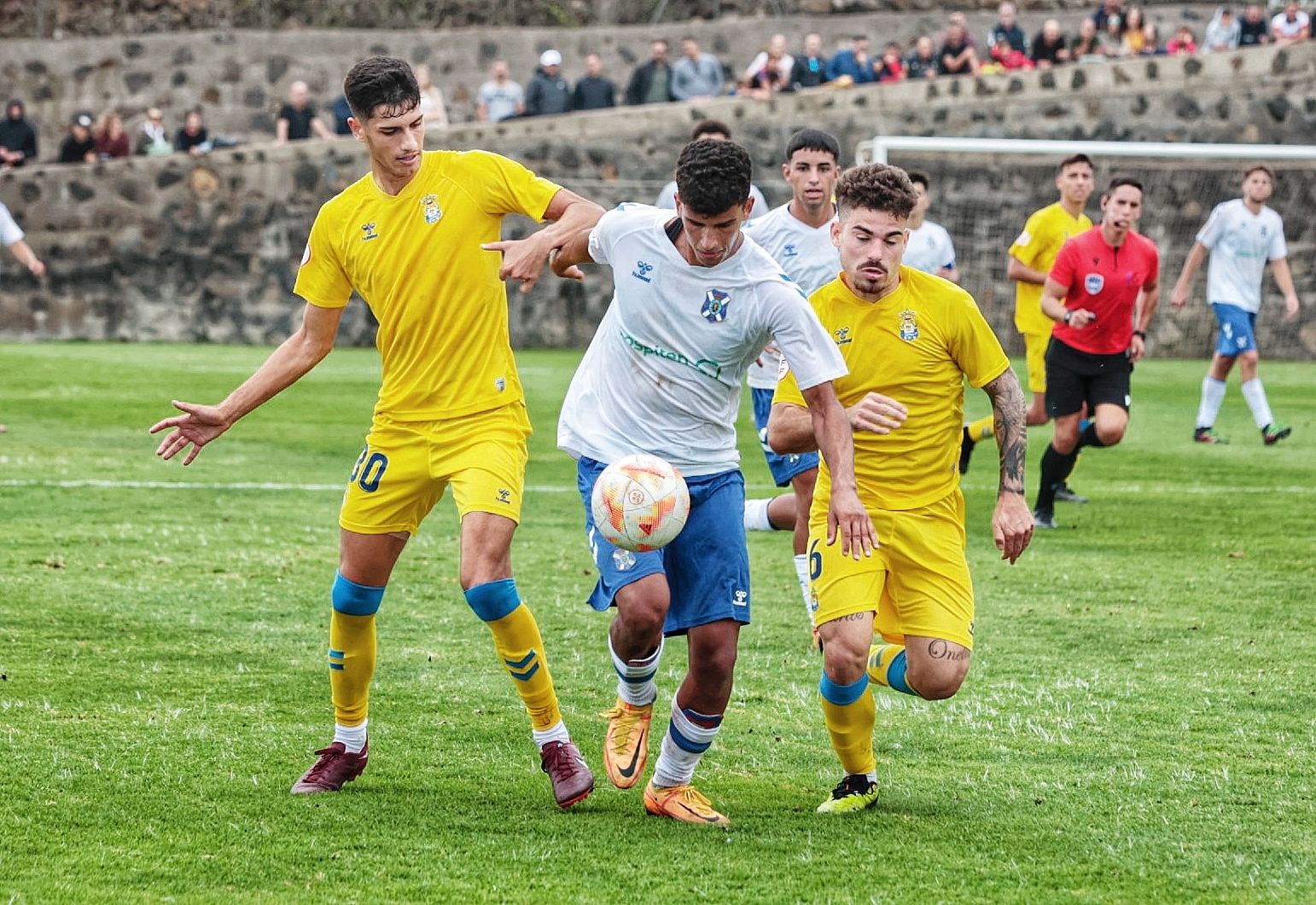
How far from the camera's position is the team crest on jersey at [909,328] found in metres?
5.71

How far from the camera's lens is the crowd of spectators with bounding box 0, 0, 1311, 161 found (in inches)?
995

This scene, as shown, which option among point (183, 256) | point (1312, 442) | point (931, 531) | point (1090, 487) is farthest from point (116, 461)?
point (183, 256)

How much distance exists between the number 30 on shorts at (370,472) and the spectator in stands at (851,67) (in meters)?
20.8

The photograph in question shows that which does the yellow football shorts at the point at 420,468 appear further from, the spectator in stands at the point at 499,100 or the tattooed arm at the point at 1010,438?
the spectator in stands at the point at 499,100

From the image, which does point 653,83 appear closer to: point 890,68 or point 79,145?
point 890,68

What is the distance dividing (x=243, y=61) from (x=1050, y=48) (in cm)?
1276

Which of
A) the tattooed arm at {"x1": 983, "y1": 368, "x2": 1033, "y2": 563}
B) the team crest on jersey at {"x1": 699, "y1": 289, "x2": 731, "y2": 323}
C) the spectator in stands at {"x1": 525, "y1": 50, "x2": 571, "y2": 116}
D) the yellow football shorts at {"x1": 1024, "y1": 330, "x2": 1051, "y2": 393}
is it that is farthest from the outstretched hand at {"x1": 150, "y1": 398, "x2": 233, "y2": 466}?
the spectator in stands at {"x1": 525, "y1": 50, "x2": 571, "y2": 116}

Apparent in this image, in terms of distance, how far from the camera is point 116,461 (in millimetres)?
13344

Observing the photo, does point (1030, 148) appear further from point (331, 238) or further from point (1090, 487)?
point (331, 238)

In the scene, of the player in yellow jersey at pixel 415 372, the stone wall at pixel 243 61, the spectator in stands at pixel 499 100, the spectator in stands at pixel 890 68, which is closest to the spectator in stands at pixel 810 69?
the spectator in stands at pixel 890 68

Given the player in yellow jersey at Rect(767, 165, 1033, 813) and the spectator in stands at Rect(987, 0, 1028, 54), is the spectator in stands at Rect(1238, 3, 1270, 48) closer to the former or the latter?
the spectator in stands at Rect(987, 0, 1028, 54)

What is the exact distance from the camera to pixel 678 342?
17.8 feet

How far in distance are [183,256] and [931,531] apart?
21.3 metres

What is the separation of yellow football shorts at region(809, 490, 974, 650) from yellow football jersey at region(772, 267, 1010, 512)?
0.08 m
